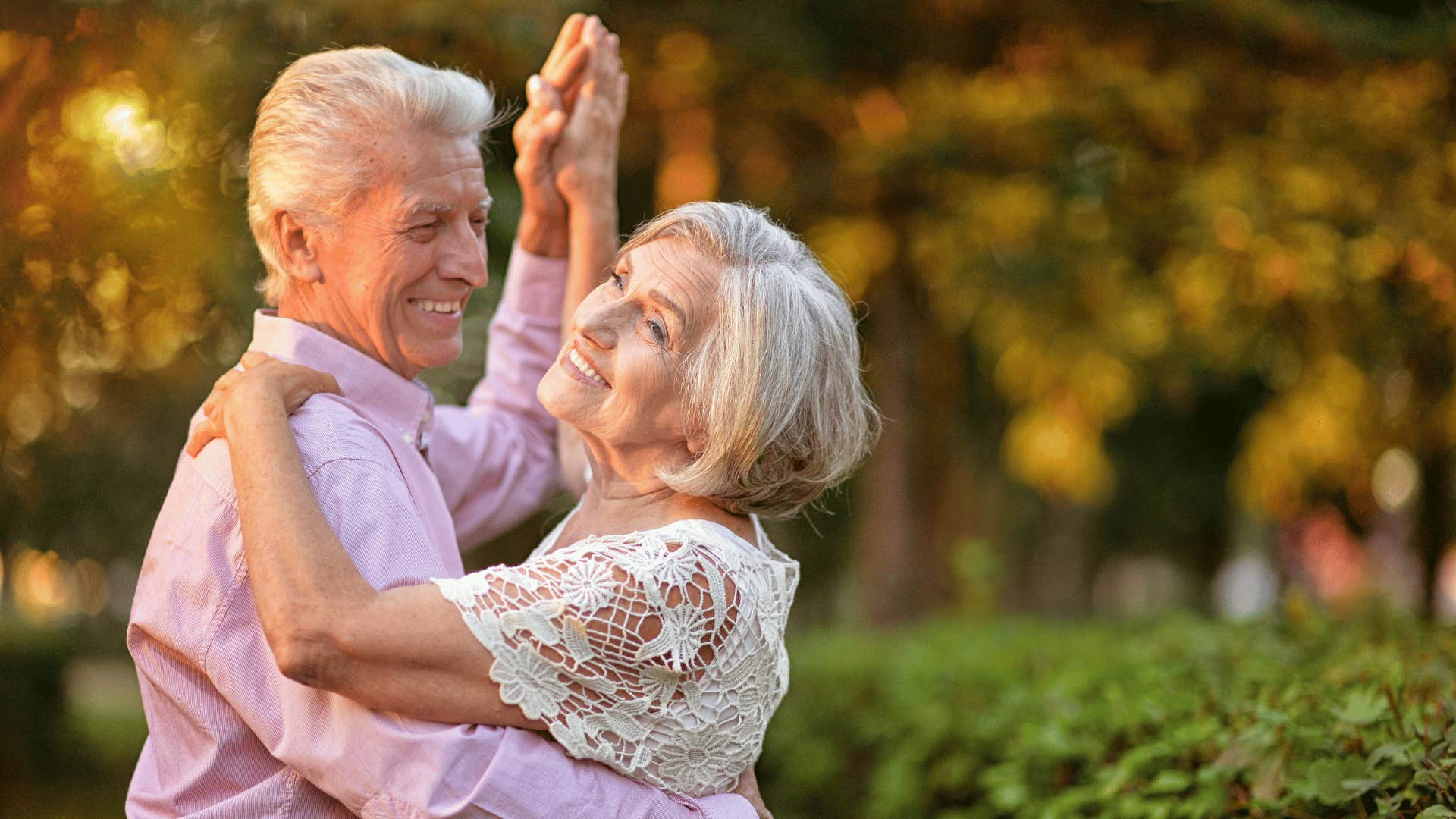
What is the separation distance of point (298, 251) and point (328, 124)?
264 millimetres

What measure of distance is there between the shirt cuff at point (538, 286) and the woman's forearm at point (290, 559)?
1229mm

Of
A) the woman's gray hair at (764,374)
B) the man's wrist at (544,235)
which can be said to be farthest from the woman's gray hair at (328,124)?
the man's wrist at (544,235)

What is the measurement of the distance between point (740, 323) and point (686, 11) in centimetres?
567

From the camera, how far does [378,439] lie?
8.13ft

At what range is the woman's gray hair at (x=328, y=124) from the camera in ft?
8.54

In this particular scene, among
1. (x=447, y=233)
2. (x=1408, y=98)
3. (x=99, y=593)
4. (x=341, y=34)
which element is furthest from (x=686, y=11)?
(x=99, y=593)

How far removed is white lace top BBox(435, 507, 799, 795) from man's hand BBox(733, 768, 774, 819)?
0.55ft

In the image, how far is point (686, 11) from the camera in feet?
25.2

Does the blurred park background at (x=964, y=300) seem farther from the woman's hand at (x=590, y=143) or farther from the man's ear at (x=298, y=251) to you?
the man's ear at (x=298, y=251)

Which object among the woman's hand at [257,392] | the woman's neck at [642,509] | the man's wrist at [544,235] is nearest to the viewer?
the woman's hand at [257,392]

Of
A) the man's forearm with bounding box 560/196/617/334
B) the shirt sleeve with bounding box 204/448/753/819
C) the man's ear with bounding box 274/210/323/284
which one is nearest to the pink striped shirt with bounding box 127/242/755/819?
the shirt sleeve with bounding box 204/448/753/819

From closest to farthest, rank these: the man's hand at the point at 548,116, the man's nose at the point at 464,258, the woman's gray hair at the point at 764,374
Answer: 1. the woman's gray hair at the point at 764,374
2. the man's nose at the point at 464,258
3. the man's hand at the point at 548,116

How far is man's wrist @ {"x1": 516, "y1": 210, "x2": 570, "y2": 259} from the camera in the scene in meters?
3.38

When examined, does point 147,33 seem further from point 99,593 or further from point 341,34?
point 99,593
